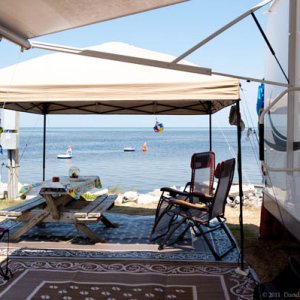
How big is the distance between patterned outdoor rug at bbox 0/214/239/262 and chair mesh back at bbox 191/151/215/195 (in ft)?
2.20

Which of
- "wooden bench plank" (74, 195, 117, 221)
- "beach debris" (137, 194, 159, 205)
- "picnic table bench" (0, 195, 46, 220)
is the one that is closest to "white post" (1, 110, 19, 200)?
"beach debris" (137, 194, 159, 205)

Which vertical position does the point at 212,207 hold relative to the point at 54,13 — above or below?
below

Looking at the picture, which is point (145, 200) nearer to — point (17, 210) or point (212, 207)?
point (17, 210)

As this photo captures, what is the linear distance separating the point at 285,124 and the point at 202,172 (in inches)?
78.5

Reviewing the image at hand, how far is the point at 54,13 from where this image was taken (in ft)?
9.55

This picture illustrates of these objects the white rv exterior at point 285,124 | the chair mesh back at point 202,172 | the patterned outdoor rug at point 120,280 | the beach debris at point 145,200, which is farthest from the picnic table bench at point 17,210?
the beach debris at point 145,200

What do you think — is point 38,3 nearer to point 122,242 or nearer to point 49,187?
point 49,187

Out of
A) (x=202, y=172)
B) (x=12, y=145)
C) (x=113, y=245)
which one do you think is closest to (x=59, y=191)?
(x=113, y=245)

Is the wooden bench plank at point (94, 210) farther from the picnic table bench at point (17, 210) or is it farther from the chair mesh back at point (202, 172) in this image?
the chair mesh back at point (202, 172)

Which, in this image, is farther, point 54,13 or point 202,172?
point 202,172

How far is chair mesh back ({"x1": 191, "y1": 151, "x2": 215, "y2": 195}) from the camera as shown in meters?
5.51

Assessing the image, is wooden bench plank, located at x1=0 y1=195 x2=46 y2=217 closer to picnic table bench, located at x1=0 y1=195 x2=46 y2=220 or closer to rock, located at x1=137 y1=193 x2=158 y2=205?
picnic table bench, located at x1=0 y1=195 x2=46 y2=220

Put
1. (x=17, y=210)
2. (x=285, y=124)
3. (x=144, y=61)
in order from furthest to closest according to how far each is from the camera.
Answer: (x=17, y=210) → (x=285, y=124) → (x=144, y=61)

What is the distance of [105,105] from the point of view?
6.72m
